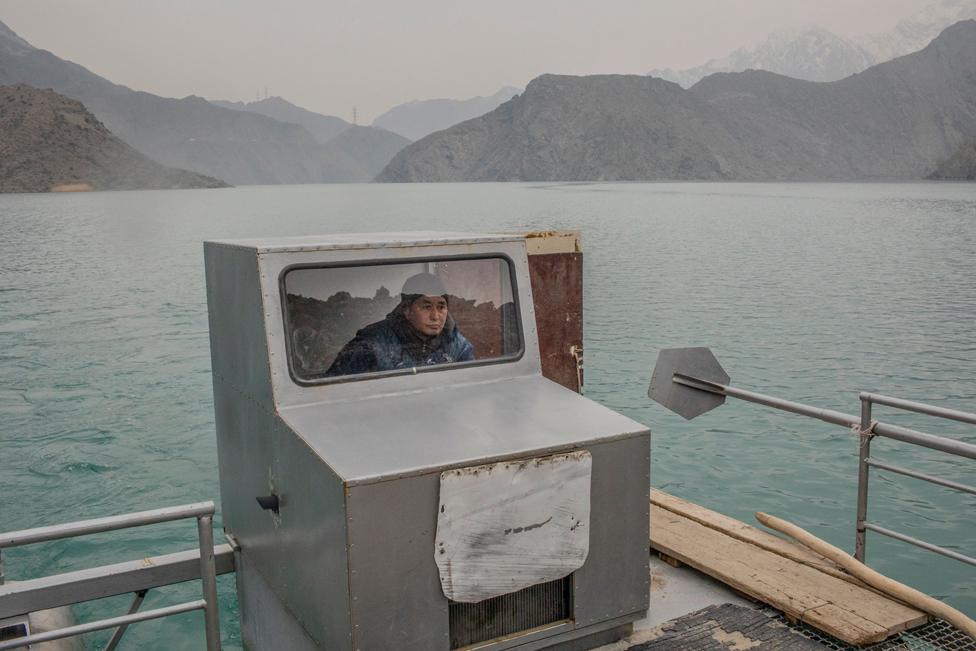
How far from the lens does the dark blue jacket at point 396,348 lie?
4500 mm

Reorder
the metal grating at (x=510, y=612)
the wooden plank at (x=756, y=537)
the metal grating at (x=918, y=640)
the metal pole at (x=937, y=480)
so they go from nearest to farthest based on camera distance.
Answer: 1. the metal grating at (x=510, y=612)
2. the metal grating at (x=918, y=640)
3. the metal pole at (x=937, y=480)
4. the wooden plank at (x=756, y=537)

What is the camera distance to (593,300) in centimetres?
3353

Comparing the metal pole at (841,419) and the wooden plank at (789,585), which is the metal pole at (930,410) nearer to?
the metal pole at (841,419)

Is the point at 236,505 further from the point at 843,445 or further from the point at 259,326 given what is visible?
the point at 843,445

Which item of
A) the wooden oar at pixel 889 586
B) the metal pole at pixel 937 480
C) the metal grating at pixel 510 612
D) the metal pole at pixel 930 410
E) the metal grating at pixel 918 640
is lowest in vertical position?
the metal grating at pixel 918 640

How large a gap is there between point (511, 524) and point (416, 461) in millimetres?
544

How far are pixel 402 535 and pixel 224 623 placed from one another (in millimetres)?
7333

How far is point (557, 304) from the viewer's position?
22.0ft

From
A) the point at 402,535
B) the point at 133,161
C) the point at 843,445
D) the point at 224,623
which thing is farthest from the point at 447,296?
the point at 133,161

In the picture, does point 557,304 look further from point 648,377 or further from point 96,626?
point 648,377

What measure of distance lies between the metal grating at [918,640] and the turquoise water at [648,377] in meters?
7.31

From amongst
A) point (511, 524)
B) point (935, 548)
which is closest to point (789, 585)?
point (935, 548)

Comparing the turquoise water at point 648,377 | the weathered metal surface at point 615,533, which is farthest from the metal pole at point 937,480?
the turquoise water at point 648,377

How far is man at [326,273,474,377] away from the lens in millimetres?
4523
